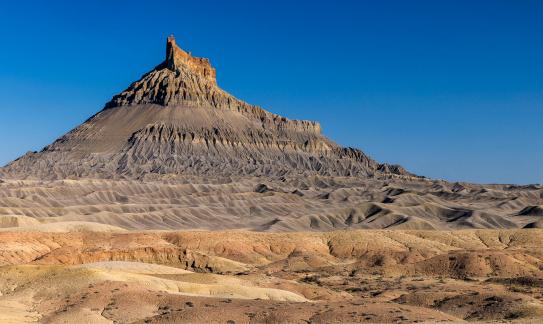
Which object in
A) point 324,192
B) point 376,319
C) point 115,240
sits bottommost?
point 376,319

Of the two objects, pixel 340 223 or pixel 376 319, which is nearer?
pixel 376 319

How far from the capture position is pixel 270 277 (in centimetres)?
6147

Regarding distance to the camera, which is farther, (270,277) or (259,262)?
(259,262)

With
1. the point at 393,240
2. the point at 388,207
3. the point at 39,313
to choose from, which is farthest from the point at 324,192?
the point at 39,313

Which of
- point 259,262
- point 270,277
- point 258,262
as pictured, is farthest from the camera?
point 259,262

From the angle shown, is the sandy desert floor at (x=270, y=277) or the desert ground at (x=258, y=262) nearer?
the sandy desert floor at (x=270, y=277)

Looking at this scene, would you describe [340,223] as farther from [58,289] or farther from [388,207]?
[58,289]

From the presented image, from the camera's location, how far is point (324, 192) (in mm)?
190625

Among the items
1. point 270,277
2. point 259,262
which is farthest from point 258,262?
point 270,277

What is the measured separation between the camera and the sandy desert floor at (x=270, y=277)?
4128 centimetres

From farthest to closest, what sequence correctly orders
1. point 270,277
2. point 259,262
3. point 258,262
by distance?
point 259,262, point 258,262, point 270,277

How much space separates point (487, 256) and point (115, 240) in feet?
131

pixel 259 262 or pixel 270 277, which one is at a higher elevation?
pixel 259 262

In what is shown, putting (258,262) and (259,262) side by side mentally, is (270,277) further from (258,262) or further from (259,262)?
(259,262)
